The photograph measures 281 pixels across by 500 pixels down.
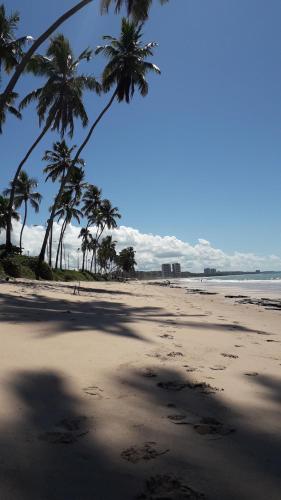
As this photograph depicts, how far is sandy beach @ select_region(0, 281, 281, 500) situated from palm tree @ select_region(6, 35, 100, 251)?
72.6 ft

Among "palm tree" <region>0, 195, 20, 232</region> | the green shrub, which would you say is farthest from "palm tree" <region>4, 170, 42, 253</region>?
the green shrub

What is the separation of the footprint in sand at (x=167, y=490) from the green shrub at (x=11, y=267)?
21373 millimetres

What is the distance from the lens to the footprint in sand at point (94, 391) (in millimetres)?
3051

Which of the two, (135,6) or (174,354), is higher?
(135,6)

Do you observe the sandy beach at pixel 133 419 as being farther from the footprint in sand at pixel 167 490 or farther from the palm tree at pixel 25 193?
the palm tree at pixel 25 193

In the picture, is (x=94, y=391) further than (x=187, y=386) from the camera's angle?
No

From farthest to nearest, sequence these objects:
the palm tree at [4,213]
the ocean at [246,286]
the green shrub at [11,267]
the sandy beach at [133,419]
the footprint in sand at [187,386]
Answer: the palm tree at [4,213]
the ocean at [246,286]
the green shrub at [11,267]
the footprint in sand at [187,386]
the sandy beach at [133,419]

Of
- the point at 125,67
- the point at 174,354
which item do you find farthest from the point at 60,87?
the point at 174,354

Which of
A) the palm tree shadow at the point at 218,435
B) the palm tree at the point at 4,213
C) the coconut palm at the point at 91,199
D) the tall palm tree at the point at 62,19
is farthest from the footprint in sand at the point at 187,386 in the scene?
the coconut palm at the point at 91,199

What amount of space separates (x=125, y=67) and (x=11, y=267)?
1453 centimetres

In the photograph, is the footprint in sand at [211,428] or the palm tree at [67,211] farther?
the palm tree at [67,211]

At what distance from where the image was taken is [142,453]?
220cm

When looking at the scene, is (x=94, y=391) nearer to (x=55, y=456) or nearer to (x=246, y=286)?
(x=55, y=456)

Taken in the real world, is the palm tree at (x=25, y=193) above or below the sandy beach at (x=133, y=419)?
above
